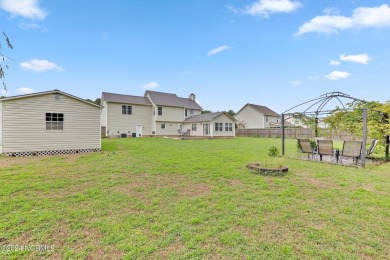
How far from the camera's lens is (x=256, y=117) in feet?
121

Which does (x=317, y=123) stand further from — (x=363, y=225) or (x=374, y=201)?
(x=363, y=225)

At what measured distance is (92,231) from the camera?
116 inches

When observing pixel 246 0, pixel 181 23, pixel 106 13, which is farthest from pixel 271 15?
pixel 106 13

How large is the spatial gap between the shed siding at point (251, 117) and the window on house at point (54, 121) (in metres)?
31.5

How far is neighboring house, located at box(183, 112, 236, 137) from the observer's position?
27.1 m

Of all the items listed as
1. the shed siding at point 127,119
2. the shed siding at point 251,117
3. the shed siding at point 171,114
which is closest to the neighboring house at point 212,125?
the shed siding at point 171,114

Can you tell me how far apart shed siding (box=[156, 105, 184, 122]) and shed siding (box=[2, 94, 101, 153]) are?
16157 millimetres

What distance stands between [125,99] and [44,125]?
17207 millimetres

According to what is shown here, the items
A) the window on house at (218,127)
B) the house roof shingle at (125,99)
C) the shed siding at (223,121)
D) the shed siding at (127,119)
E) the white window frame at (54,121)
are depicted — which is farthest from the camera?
the window on house at (218,127)

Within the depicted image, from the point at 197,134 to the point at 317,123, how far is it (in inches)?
736

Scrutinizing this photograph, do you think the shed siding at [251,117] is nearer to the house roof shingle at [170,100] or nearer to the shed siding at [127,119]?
the house roof shingle at [170,100]

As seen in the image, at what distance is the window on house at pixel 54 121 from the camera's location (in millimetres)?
11039

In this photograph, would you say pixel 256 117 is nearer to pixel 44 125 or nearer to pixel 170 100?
pixel 170 100

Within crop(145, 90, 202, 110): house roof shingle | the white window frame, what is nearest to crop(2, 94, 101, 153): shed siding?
the white window frame
